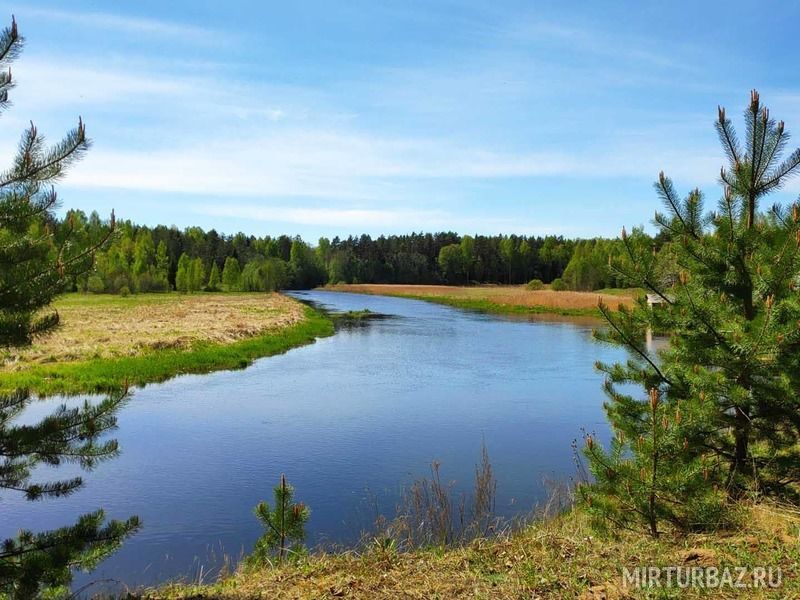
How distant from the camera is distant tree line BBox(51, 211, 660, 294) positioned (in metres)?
98.4

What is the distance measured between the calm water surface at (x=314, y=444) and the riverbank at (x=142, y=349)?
1.54 m

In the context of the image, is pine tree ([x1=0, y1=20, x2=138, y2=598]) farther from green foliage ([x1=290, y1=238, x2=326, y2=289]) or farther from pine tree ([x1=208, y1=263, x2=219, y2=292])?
green foliage ([x1=290, y1=238, x2=326, y2=289])

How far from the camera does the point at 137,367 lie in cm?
2330

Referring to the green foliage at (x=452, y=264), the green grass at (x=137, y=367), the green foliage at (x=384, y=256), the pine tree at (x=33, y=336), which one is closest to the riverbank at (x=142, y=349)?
the green grass at (x=137, y=367)

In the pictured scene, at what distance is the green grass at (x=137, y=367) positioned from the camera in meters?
19.8

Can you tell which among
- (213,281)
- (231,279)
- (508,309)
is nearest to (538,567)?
(508,309)

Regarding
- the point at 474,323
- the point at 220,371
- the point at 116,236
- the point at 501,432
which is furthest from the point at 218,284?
the point at 116,236

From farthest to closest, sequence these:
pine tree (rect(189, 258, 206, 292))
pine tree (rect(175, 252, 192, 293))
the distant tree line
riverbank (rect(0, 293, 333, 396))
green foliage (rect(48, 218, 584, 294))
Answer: green foliage (rect(48, 218, 584, 294)) → the distant tree line → pine tree (rect(189, 258, 206, 292)) → pine tree (rect(175, 252, 192, 293)) → riverbank (rect(0, 293, 333, 396))

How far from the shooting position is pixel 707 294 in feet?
21.4

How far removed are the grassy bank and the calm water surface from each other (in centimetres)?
346

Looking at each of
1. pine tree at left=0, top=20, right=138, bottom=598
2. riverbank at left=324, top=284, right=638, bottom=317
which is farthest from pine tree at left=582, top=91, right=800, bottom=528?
riverbank at left=324, top=284, right=638, bottom=317

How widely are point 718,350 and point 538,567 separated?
8.92ft

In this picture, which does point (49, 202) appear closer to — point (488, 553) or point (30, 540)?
point (30, 540)

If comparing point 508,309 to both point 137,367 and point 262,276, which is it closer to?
point 137,367
